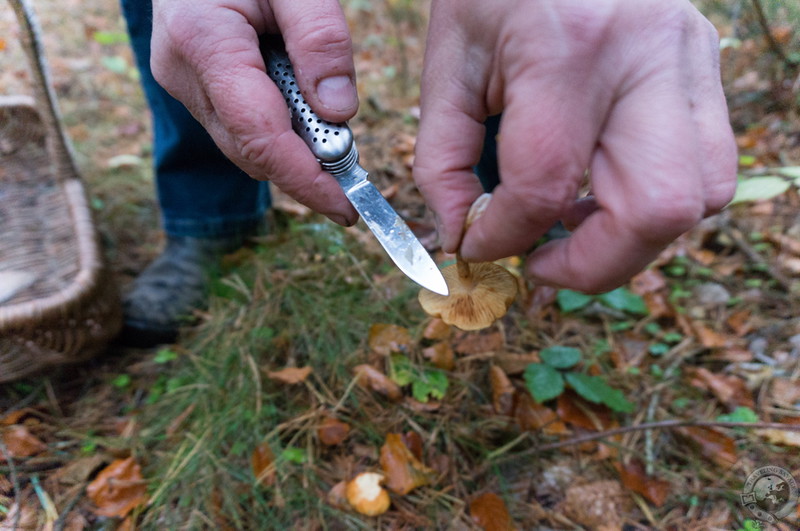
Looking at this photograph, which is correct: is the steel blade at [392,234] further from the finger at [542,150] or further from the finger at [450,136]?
the finger at [542,150]

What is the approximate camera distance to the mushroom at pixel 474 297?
49.1 inches

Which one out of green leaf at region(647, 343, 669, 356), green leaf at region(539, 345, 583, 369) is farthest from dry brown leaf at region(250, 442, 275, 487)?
green leaf at region(647, 343, 669, 356)

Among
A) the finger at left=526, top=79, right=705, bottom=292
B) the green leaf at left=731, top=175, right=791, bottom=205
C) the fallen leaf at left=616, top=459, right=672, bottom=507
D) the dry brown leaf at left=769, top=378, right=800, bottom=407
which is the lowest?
the fallen leaf at left=616, top=459, right=672, bottom=507

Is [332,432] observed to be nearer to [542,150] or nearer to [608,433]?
[608,433]

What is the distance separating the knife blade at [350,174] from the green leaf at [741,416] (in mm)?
1160

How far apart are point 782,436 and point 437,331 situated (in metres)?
1.14

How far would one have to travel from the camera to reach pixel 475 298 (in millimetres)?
1298

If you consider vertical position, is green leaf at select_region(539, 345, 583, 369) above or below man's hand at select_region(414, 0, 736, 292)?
below

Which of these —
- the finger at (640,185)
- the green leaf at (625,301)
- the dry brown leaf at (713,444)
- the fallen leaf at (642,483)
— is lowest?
the fallen leaf at (642,483)

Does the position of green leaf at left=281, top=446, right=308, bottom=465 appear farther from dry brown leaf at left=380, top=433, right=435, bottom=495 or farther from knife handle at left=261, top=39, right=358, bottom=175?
knife handle at left=261, top=39, right=358, bottom=175

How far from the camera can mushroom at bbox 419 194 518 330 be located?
4.09ft

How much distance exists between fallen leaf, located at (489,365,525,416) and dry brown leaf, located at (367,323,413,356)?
1.03ft

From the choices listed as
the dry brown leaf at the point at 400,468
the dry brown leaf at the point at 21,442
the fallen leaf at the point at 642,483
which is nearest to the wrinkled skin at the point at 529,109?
the dry brown leaf at the point at 400,468

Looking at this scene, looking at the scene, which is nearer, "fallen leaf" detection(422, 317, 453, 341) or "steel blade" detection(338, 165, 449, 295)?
"steel blade" detection(338, 165, 449, 295)
